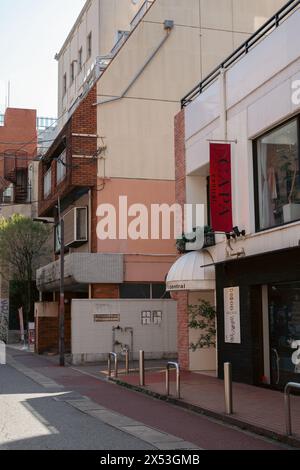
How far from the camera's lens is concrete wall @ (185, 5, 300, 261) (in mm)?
13414

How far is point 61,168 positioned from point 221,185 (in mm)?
15004

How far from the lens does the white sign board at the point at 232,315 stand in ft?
50.8

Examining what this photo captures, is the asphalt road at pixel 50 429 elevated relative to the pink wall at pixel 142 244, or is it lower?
lower

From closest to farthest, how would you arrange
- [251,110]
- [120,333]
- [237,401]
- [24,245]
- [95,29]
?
[237,401] < [251,110] < [120,333] < [95,29] < [24,245]

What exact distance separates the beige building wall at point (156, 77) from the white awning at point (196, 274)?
9967mm

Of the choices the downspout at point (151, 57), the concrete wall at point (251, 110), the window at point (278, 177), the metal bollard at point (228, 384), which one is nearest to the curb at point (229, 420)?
the metal bollard at point (228, 384)

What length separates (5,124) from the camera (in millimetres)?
66438

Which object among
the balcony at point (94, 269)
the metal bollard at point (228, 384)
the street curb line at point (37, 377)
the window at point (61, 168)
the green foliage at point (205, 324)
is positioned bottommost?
the street curb line at point (37, 377)

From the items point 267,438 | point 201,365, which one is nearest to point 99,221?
point 201,365

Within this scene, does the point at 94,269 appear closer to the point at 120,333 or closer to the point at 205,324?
the point at 120,333

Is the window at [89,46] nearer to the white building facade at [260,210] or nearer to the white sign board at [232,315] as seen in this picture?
the white building facade at [260,210]

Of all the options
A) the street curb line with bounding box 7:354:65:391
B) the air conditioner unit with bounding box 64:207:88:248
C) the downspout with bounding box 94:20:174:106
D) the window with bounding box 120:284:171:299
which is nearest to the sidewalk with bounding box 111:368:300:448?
the street curb line with bounding box 7:354:65:391

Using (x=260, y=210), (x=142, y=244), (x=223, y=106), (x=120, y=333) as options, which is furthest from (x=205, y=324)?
(x=142, y=244)

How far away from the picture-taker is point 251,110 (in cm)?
1519
